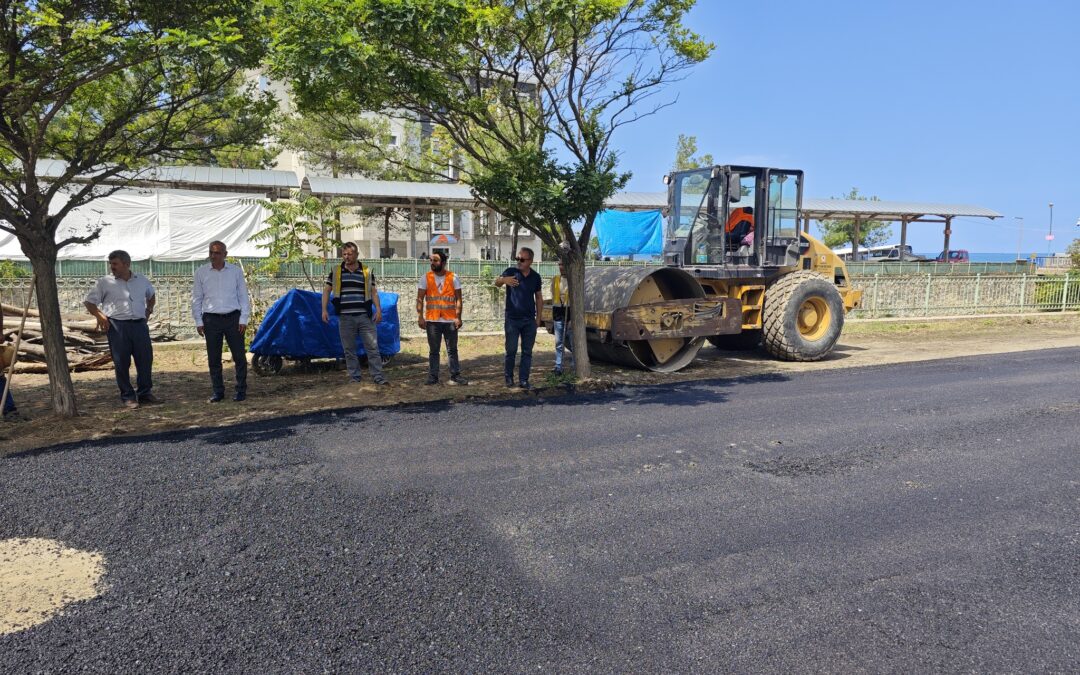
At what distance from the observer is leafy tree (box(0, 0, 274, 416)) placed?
18.7 ft

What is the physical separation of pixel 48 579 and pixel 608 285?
715cm

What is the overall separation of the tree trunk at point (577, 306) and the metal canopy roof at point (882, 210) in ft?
53.9

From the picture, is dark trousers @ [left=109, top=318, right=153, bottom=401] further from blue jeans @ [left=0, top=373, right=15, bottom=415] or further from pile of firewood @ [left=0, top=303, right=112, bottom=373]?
pile of firewood @ [left=0, top=303, right=112, bottom=373]

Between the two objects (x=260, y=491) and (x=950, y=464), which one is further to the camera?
(x=950, y=464)

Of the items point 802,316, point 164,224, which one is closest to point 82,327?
point 164,224

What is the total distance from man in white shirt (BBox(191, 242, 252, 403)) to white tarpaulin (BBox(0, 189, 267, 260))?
8.75 m

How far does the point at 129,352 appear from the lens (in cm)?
729

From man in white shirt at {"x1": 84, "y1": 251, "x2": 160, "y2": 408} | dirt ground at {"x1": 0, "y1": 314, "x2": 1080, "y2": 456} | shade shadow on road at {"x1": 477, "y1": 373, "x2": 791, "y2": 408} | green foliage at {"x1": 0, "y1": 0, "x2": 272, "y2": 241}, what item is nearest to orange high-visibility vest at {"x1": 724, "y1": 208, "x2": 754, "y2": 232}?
dirt ground at {"x1": 0, "y1": 314, "x2": 1080, "y2": 456}

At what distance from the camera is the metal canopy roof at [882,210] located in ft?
77.3

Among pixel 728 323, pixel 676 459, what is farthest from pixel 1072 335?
pixel 676 459

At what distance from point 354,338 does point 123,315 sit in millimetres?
2306

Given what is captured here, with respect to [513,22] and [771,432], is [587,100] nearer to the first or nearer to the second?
[513,22]

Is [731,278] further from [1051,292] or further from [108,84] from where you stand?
[1051,292]

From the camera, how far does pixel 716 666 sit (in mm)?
2697
